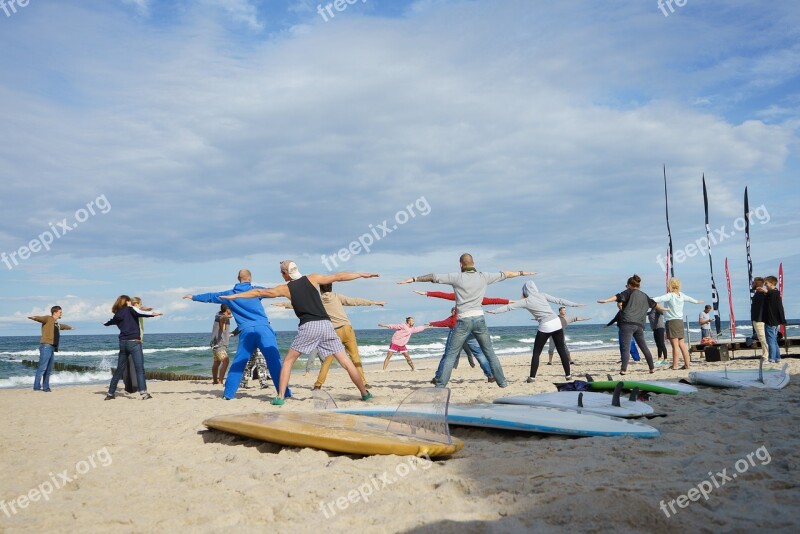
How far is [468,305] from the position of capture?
8.55 m

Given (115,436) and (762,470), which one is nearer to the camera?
(762,470)

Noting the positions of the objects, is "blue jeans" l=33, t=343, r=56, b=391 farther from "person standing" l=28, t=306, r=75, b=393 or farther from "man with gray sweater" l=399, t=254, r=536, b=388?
"man with gray sweater" l=399, t=254, r=536, b=388

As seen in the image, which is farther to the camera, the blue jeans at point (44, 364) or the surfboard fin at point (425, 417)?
the blue jeans at point (44, 364)

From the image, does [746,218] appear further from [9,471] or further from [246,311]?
[9,471]

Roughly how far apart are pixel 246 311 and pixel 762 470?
6.10 m

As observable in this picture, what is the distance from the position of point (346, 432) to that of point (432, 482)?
3.78 feet

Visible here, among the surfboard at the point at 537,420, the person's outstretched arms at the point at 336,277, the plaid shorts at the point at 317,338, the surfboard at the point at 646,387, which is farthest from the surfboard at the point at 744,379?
the plaid shorts at the point at 317,338

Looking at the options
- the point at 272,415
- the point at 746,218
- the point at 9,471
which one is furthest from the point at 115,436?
the point at 746,218

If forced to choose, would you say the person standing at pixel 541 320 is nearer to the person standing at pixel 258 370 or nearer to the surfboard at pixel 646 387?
the surfboard at pixel 646 387

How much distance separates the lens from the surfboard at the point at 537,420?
479 centimetres

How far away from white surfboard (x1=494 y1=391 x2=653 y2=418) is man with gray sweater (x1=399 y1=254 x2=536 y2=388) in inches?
72.5

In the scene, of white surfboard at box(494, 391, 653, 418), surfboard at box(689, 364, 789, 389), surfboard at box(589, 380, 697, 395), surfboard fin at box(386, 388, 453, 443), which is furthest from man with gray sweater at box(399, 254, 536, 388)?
surfboard fin at box(386, 388, 453, 443)

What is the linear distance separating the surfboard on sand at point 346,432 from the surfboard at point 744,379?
5016 millimetres

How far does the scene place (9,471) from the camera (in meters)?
4.73
